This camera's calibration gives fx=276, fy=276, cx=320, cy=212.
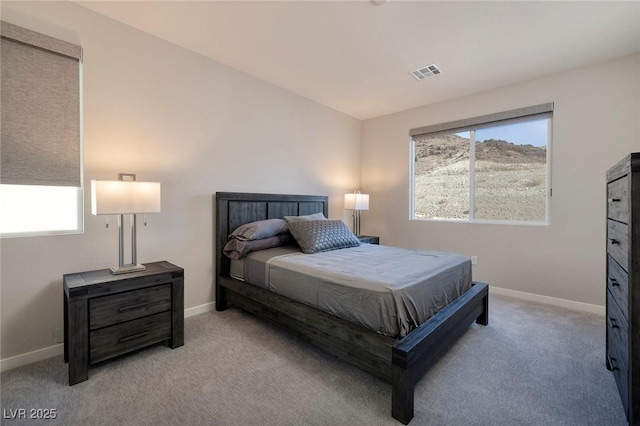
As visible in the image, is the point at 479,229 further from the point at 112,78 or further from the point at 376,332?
the point at 112,78

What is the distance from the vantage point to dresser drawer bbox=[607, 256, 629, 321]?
55.1 inches

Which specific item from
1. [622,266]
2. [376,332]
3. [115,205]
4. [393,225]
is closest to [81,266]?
[115,205]

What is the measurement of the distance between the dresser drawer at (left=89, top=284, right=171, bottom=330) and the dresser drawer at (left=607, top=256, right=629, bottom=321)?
2.83m

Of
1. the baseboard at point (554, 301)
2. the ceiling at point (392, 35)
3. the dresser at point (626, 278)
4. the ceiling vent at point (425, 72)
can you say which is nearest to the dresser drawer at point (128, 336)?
the ceiling at point (392, 35)

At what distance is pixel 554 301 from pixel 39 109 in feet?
16.8

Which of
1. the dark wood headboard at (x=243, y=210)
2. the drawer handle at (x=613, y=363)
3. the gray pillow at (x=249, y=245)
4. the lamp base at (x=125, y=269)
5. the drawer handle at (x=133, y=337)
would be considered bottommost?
the drawer handle at (x=613, y=363)

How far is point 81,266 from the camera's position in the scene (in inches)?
85.4

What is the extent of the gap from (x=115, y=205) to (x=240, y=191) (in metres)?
1.39

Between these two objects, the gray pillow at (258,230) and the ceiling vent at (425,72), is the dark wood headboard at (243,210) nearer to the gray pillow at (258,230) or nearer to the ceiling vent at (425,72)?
the gray pillow at (258,230)

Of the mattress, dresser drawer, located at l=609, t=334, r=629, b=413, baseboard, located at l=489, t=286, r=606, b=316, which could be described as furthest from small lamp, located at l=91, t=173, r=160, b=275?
baseboard, located at l=489, t=286, r=606, b=316

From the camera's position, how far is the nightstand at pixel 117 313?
1.73m

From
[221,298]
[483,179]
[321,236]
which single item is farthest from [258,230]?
[483,179]

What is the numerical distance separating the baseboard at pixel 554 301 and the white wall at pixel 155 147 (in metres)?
3.07

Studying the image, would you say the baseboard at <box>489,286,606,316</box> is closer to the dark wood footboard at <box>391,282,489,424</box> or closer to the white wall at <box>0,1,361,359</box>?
the dark wood footboard at <box>391,282,489,424</box>
